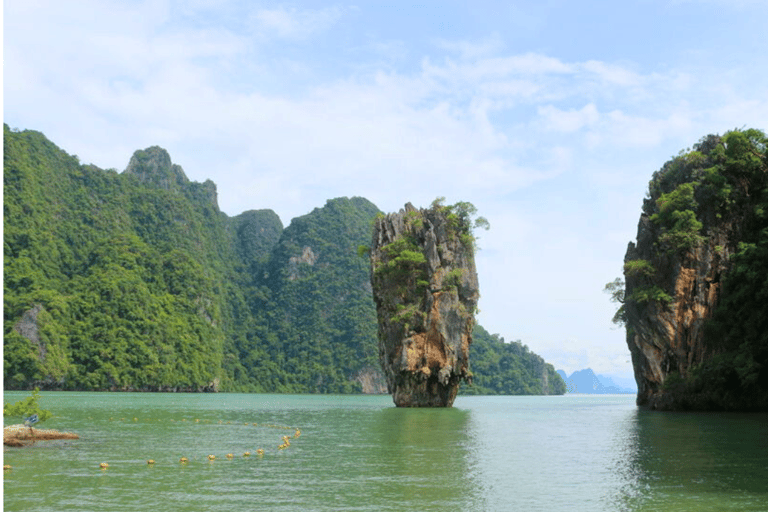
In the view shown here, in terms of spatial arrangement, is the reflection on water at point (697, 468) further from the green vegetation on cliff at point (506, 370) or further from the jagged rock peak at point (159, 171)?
the jagged rock peak at point (159, 171)

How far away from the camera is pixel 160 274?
4990 inches

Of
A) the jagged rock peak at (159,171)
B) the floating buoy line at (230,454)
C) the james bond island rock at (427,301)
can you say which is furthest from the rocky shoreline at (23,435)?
the jagged rock peak at (159,171)

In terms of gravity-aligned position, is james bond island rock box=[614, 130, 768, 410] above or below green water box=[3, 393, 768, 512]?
above

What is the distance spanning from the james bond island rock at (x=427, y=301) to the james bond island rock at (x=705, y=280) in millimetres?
11691

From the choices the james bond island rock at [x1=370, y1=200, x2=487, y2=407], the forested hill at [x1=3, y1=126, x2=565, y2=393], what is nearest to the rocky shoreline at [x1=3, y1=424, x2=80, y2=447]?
the james bond island rock at [x1=370, y1=200, x2=487, y2=407]

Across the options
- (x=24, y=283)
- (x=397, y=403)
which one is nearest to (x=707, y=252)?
(x=397, y=403)

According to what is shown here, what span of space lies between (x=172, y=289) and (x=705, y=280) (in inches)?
3967

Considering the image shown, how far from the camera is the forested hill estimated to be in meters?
102

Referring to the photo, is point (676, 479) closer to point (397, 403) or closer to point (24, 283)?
point (397, 403)

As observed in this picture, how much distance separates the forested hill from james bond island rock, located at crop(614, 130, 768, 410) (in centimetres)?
7571

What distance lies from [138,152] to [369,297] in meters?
61.6

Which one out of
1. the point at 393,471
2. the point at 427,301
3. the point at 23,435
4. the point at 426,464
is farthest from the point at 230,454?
the point at 427,301

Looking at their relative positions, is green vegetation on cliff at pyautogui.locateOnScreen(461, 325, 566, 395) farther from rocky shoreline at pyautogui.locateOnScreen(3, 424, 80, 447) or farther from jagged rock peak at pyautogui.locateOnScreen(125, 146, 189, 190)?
rocky shoreline at pyautogui.locateOnScreen(3, 424, 80, 447)

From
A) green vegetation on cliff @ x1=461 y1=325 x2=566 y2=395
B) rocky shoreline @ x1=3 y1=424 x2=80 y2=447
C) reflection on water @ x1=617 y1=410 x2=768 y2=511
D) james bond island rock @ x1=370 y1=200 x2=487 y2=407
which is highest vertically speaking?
james bond island rock @ x1=370 y1=200 x2=487 y2=407
